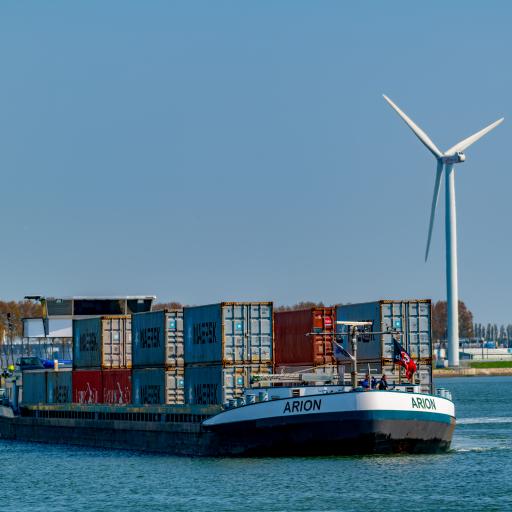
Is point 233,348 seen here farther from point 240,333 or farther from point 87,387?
point 87,387

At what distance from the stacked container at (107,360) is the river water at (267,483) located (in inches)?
338

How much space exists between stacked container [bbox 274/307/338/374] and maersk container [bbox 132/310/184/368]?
23.2 feet

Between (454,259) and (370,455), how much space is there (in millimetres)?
115425

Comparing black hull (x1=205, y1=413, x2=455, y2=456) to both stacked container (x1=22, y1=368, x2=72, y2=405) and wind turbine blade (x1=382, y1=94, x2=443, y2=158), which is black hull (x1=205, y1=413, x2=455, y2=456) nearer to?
stacked container (x1=22, y1=368, x2=72, y2=405)

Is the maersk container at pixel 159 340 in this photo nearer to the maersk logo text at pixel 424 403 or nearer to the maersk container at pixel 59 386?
the maersk container at pixel 59 386

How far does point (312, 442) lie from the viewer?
217 feet

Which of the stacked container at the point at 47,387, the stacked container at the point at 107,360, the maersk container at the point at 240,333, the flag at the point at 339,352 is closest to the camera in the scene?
the flag at the point at 339,352

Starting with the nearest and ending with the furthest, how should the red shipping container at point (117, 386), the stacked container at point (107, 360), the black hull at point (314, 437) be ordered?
the black hull at point (314, 437) → the red shipping container at point (117, 386) → the stacked container at point (107, 360)

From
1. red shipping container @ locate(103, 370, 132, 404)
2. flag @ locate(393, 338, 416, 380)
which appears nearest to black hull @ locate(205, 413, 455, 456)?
flag @ locate(393, 338, 416, 380)

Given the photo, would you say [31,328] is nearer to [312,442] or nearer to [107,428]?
[107,428]

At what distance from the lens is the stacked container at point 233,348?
74.0 metres

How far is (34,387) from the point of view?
331 feet

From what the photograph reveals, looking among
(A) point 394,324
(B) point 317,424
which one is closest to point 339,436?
(B) point 317,424

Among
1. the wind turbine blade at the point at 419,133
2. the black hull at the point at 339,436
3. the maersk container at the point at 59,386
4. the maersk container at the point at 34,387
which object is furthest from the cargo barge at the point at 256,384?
the wind turbine blade at the point at 419,133
